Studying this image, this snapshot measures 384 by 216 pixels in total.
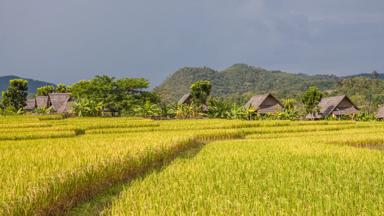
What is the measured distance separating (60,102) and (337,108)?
104 feet

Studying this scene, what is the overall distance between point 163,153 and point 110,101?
3054cm

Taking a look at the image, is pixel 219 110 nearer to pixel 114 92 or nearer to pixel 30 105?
pixel 114 92

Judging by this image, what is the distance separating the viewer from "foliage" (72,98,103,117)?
3688 centimetres

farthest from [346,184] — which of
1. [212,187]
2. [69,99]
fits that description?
[69,99]

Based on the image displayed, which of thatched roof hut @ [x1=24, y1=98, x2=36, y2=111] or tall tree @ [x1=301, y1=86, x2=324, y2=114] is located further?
thatched roof hut @ [x1=24, y1=98, x2=36, y2=111]

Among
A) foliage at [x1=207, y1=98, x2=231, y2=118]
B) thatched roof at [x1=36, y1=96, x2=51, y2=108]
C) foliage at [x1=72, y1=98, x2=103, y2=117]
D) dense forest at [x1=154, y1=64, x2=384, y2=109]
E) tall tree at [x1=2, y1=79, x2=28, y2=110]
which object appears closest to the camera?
foliage at [x1=72, y1=98, x2=103, y2=117]

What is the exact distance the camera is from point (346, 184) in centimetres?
618

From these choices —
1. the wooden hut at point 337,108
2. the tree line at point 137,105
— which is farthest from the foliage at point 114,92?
the wooden hut at point 337,108

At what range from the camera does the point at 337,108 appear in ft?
137

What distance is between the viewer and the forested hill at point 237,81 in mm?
119688

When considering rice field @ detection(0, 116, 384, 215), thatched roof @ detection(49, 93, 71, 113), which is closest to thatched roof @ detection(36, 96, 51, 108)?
thatched roof @ detection(49, 93, 71, 113)

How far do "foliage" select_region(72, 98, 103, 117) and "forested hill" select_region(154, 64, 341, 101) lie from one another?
7129 centimetres

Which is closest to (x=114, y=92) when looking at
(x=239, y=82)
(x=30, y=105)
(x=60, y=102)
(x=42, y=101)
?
(x=60, y=102)

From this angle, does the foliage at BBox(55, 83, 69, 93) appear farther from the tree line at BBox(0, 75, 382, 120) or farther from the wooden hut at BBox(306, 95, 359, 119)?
the wooden hut at BBox(306, 95, 359, 119)
